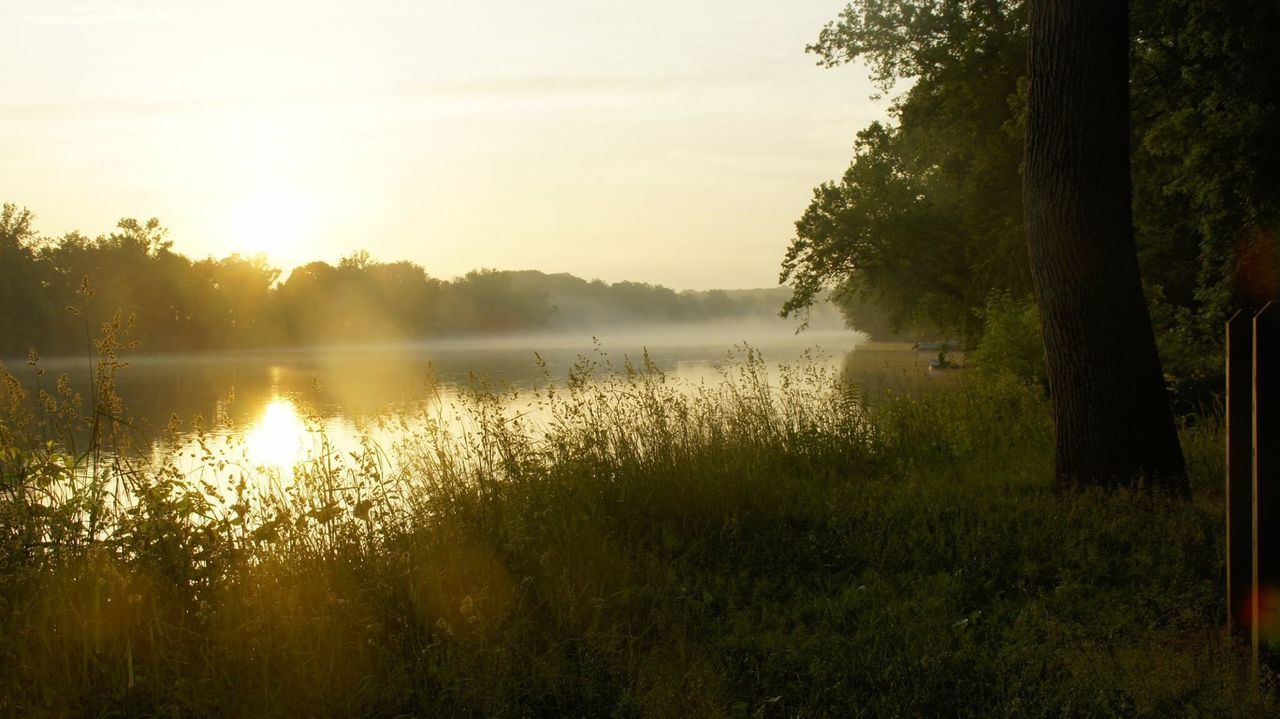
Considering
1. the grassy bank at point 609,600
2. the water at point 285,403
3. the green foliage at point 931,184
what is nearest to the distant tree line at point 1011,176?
the green foliage at point 931,184

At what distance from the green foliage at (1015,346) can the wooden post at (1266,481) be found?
1162 cm

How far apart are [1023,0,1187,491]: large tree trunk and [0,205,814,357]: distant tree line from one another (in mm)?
5998

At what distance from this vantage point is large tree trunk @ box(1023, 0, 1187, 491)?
20.8ft

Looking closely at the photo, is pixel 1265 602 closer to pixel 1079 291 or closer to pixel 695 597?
pixel 695 597

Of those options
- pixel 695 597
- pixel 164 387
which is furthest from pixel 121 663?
pixel 164 387

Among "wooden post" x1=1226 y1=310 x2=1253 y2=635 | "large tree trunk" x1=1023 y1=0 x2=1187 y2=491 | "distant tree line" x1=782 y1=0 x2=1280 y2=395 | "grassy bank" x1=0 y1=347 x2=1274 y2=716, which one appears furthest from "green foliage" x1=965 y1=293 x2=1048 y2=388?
"wooden post" x1=1226 y1=310 x2=1253 y2=635

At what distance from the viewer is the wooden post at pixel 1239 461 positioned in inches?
144

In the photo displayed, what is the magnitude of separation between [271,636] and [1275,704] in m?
4.16

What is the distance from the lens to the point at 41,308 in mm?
30797

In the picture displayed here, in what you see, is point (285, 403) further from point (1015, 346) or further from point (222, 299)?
point (222, 299)

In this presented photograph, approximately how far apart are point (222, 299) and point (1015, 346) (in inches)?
2300

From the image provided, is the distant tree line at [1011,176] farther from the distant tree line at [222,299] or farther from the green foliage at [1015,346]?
the distant tree line at [222,299]

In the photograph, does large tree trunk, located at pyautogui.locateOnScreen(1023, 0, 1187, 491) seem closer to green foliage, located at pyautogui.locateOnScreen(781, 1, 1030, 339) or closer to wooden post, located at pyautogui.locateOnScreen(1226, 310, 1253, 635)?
wooden post, located at pyautogui.locateOnScreen(1226, 310, 1253, 635)

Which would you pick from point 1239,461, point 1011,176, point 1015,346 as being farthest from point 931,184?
point 1239,461
